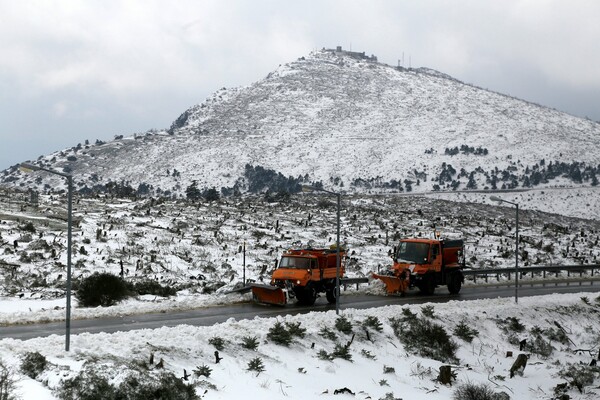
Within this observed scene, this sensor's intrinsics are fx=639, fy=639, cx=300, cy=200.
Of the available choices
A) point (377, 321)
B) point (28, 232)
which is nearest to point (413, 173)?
point (28, 232)

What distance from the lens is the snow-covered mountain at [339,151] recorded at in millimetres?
140500

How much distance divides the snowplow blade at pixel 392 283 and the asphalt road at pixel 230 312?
745 mm

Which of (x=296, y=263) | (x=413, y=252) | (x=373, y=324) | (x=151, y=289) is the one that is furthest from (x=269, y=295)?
(x=413, y=252)

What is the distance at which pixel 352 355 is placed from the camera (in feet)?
78.8

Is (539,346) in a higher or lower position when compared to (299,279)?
lower

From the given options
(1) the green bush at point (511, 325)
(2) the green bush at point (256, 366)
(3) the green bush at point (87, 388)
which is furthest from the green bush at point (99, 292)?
(1) the green bush at point (511, 325)

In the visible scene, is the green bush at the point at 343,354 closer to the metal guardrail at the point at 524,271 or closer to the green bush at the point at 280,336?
the green bush at the point at 280,336

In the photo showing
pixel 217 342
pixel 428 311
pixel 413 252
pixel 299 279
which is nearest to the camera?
pixel 217 342

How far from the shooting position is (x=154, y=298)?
30.8 meters

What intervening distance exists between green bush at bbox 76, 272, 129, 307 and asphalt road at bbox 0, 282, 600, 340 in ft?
13.1

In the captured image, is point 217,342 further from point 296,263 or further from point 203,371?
point 296,263

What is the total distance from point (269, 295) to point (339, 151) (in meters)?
130

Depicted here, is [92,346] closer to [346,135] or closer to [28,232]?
[28,232]

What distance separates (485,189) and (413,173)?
17459 millimetres
